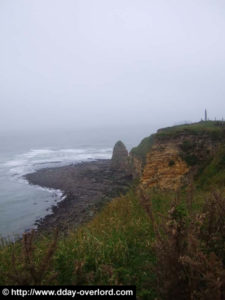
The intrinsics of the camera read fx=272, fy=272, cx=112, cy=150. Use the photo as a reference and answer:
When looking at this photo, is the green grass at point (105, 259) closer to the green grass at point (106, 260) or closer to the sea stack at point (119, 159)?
the green grass at point (106, 260)

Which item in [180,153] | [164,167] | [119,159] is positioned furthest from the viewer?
[119,159]

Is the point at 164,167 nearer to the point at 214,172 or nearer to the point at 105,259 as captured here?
the point at 214,172

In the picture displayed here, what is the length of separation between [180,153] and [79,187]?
27967 millimetres

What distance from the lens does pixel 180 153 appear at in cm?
1823

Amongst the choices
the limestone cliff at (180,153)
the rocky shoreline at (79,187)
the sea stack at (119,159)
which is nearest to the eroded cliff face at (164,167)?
the limestone cliff at (180,153)

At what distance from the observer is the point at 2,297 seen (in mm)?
2729

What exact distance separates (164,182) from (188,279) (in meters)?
14.8

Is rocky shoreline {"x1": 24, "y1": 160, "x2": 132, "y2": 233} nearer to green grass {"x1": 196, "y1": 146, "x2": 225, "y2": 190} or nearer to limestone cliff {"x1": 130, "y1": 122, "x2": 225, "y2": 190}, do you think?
limestone cliff {"x1": 130, "y1": 122, "x2": 225, "y2": 190}

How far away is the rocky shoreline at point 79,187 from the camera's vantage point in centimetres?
2867

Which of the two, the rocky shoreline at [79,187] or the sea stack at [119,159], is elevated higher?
the sea stack at [119,159]

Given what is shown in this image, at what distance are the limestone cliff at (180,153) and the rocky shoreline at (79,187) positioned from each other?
784 centimetres

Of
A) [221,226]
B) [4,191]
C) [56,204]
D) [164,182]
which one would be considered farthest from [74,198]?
[221,226]

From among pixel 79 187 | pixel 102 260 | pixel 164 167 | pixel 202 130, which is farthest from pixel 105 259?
pixel 79 187

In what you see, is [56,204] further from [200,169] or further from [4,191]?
[200,169]
